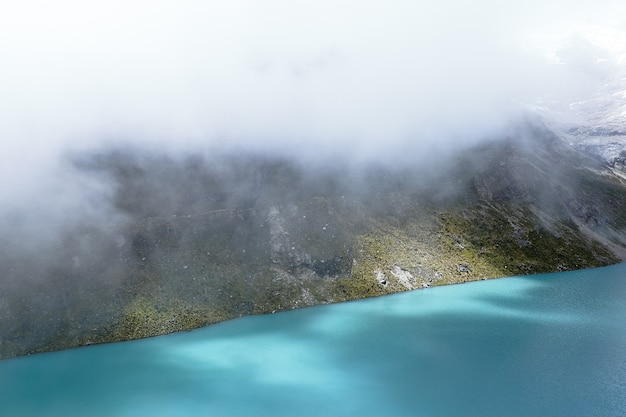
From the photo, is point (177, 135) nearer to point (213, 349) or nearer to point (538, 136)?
point (213, 349)

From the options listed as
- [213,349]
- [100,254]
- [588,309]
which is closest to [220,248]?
[100,254]

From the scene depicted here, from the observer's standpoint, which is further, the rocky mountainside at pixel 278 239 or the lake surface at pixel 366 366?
the rocky mountainside at pixel 278 239

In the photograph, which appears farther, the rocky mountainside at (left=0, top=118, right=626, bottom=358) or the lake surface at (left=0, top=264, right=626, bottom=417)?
the rocky mountainside at (left=0, top=118, right=626, bottom=358)

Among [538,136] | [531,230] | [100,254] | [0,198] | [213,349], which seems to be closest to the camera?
[213,349]

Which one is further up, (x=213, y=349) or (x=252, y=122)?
(x=252, y=122)
